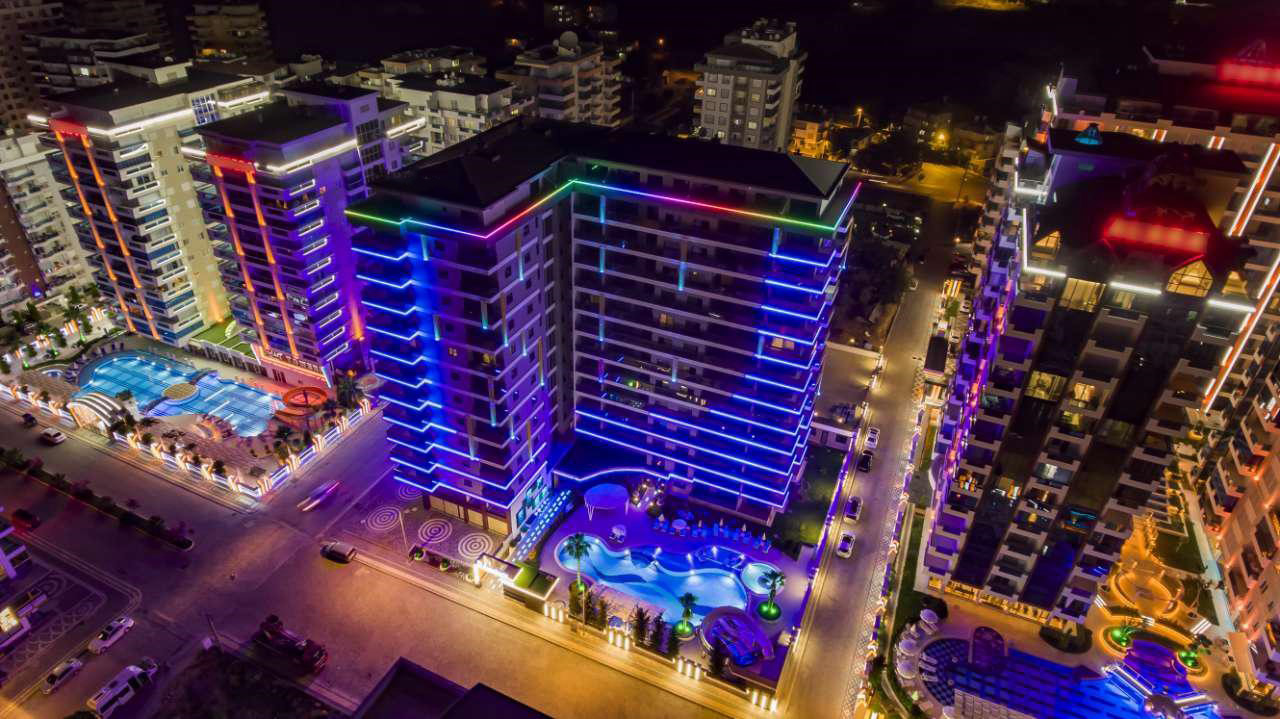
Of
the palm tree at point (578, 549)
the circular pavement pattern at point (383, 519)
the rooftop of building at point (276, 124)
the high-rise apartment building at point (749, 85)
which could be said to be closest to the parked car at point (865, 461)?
the palm tree at point (578, 549)

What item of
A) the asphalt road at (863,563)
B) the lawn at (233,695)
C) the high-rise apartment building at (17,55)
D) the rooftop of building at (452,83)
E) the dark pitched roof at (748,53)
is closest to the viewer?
the lawn at (233,695)

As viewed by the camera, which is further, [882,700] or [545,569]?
[545,569]

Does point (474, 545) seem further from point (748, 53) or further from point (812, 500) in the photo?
point (748, 53)

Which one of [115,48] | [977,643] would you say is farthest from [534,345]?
[115,48]

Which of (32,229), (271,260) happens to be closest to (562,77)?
(271,260)

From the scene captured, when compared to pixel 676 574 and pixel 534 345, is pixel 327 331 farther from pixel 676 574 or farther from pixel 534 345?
pixel 676 574

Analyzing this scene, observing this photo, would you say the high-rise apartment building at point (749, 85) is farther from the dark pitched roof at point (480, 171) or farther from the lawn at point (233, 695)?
the lawn at point (233, 695)
